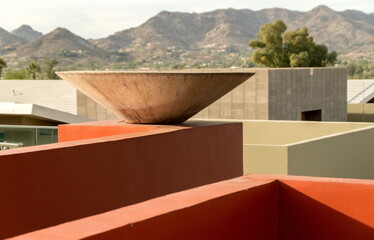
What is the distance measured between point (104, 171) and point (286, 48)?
2782 inches

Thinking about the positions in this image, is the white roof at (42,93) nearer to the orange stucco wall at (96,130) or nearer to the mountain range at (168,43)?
the orange stucco wall at (96,130)

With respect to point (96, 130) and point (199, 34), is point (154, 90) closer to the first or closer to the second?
point (96, 130)

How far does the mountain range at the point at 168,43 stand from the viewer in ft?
467

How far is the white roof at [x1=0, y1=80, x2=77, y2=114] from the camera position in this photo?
38938 mm

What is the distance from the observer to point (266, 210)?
17.6 feet

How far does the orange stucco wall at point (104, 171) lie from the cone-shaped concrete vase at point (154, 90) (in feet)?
1.47

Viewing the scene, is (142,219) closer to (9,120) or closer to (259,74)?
(9,120)

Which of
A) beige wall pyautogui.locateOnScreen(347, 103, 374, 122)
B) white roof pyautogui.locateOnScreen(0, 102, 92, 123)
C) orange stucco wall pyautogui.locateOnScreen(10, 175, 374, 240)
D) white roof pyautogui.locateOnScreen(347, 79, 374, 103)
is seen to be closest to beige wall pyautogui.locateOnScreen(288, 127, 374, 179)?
white roof pyautogui.locateOnScreen(0, 102, 92, 123)

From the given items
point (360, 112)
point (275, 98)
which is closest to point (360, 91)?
point (360, 112)

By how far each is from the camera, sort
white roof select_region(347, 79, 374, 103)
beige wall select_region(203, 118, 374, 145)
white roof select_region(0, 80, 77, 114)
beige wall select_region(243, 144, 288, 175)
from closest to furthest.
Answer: beige wall select_region(243, 144, 288, 175)
beige wall select_region(203, 118, 374, 145)
white roof select_region(0, 80, 77, 114)
white roof select_region(347, 79, 374, 103)

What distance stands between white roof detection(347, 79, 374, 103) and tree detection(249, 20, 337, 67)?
80.4ft

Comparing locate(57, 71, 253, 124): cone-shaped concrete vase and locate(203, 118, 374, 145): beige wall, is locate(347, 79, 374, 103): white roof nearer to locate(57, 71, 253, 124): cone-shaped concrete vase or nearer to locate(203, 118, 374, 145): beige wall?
locate(203, 118, 374, 145): beige wall

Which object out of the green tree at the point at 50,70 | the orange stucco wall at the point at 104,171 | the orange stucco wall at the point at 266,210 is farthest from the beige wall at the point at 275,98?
the green tree at the point at 50,70

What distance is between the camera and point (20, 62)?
136 metres
